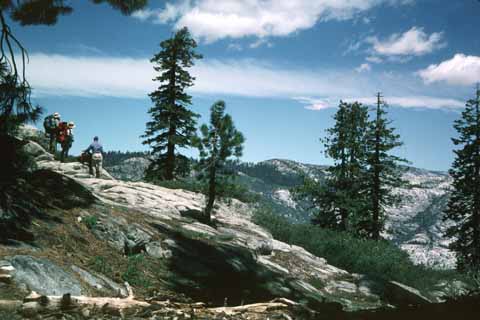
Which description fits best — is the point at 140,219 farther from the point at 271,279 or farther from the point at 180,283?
the point at 271,279

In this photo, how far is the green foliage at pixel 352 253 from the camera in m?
18.4

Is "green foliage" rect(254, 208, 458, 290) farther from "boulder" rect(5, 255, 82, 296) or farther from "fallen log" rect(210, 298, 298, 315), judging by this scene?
"boulder" rect(5, 255, 82, 296)

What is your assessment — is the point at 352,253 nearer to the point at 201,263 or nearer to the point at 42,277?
the point at 201,263

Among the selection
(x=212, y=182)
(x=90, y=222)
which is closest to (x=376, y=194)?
(x=212, y=182)

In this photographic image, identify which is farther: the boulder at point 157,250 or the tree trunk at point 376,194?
the tree trunk at point 376,194

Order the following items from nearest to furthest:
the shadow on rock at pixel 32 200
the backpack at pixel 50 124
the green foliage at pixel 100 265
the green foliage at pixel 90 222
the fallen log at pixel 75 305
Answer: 1. the fallen log at pixel 75 305
2. the shadow on rock at pixel 32 200
3. the green foliage at pixel 100 265
4. the green foliage at pixel 90 222
5. the backpack at pixel 50 124

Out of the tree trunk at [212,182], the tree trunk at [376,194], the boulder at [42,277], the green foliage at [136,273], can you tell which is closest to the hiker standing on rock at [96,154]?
the tree trunk at [212,182]

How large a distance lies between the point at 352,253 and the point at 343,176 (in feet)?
35.0

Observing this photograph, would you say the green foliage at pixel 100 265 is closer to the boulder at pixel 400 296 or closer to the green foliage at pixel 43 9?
the green foliage at pixel 43 9

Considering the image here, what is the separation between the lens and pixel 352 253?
19156 mm

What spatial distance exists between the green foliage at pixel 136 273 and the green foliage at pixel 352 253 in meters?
11.2

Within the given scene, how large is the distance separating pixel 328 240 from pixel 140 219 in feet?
38.8

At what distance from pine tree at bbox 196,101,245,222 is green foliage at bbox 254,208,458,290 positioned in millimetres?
4580

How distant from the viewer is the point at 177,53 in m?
29.7
